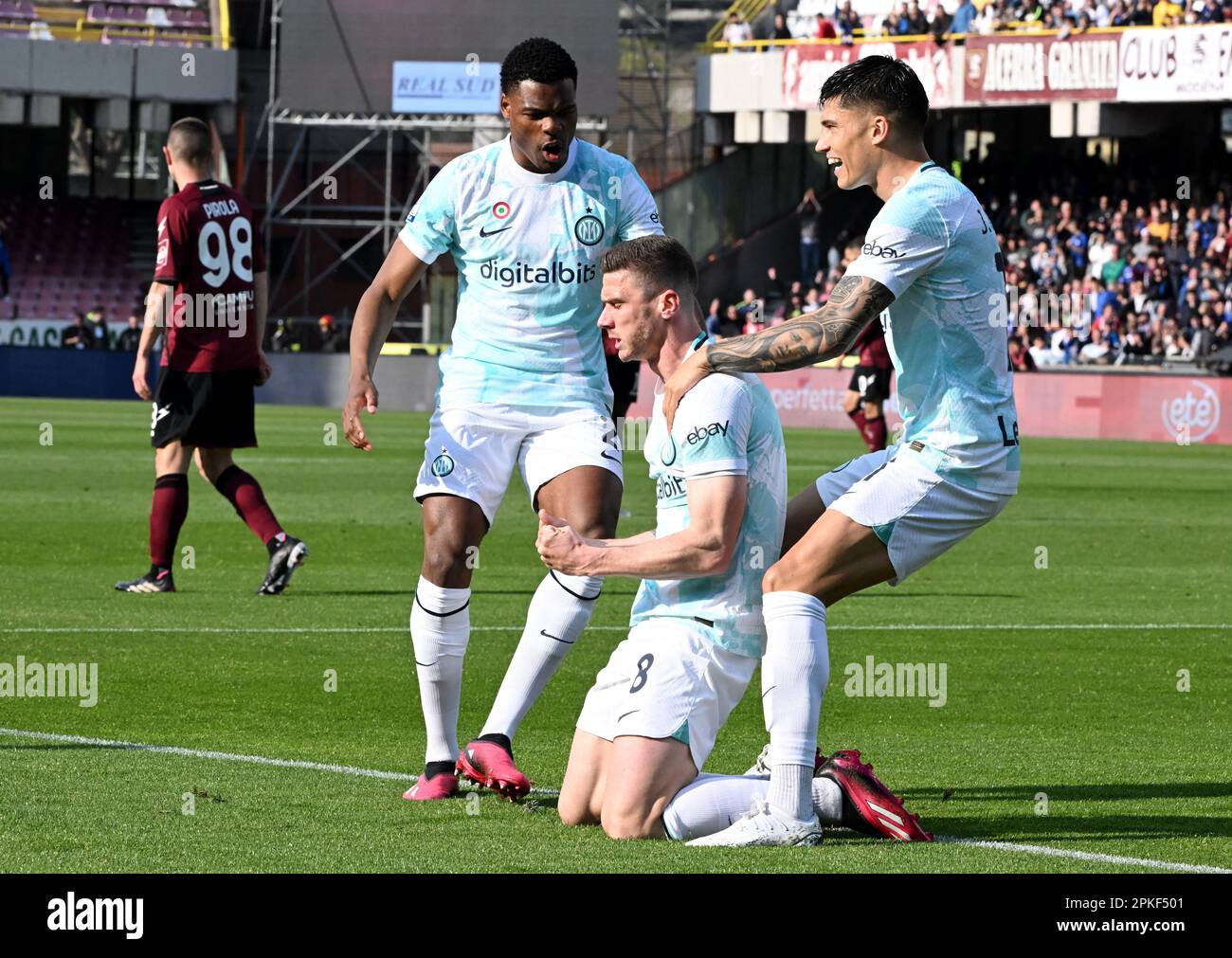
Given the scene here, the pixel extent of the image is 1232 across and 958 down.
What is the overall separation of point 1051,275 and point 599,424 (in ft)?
108

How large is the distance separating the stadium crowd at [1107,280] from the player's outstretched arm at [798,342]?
2761cm

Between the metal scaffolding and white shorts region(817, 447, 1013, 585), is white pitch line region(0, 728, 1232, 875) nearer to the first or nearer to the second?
white shorts region(817, 447, 1013, 585)

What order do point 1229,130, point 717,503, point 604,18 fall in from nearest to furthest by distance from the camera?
point 717,503 → point 1229,130 → point 604,18

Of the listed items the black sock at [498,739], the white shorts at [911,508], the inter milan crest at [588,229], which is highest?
the inter milan crest at [588,229]

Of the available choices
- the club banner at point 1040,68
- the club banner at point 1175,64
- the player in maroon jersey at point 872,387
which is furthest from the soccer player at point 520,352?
the club banner at point 1040,68

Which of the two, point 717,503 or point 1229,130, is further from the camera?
point 1229,130

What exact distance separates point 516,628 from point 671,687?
5062 mm

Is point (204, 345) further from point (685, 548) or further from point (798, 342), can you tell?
point (798, 342)

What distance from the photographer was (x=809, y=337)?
18.8 ft

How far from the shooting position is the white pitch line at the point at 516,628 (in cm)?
1038

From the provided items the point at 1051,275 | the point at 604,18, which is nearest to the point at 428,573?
the point at 1051,275

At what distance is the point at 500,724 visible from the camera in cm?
661

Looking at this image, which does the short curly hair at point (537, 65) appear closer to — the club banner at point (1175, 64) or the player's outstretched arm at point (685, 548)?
the player's outstretched arm at point (685, 548)

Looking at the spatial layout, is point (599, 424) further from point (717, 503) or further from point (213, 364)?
point (213, 364)
